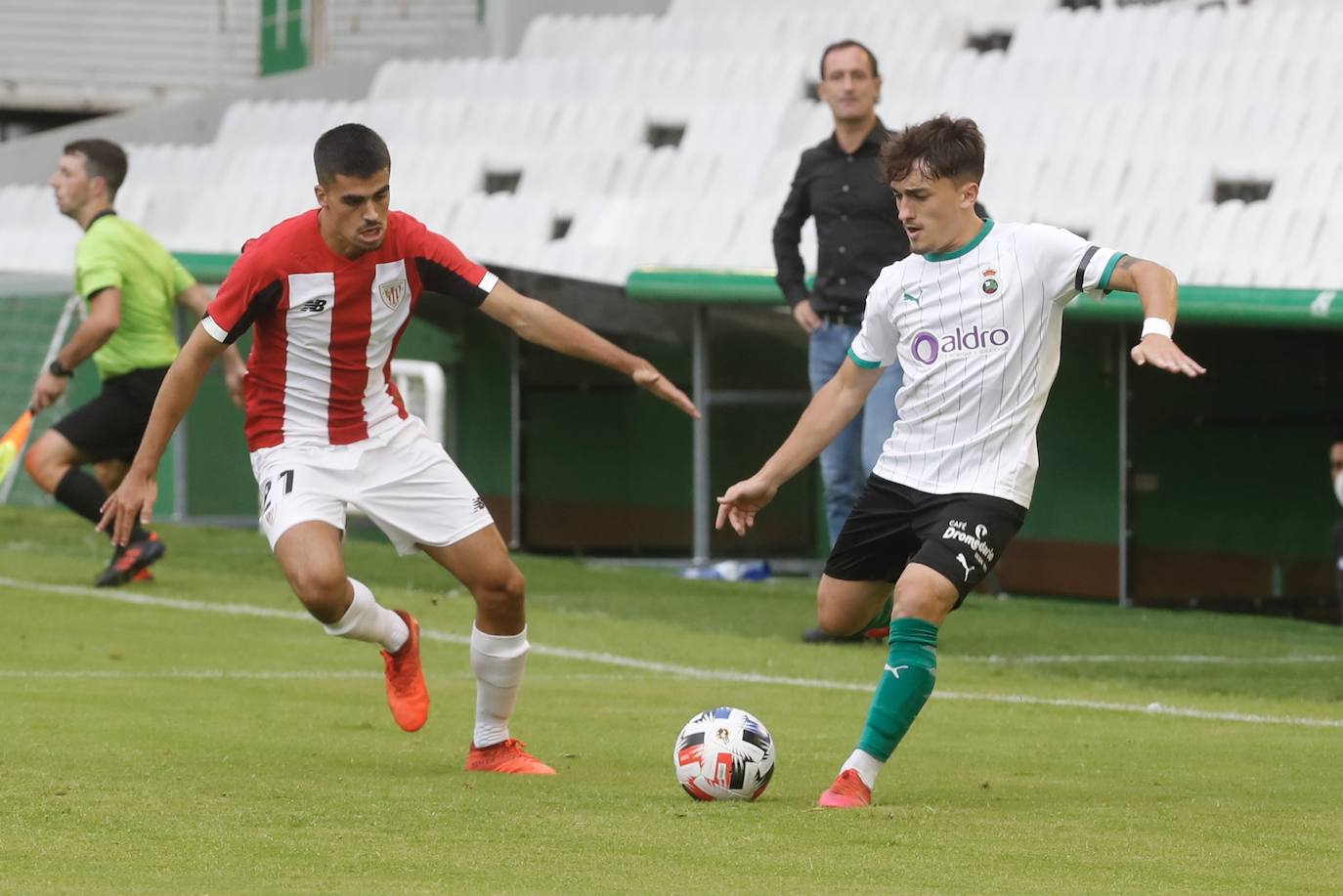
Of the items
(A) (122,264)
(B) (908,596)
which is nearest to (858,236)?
(A) (122,264)

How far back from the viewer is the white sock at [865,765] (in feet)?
18.3

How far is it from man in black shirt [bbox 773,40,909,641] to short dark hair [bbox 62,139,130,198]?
3154 mm

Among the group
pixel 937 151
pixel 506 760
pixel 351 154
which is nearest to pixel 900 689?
pixel 506 760

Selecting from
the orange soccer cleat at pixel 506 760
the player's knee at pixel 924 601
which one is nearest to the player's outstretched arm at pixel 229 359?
the orange soccer cleat at pixel 506 760

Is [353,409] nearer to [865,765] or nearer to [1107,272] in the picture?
[865,765]

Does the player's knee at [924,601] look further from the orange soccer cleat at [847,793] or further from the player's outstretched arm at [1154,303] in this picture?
the player's outstretched arm at [1154,303]

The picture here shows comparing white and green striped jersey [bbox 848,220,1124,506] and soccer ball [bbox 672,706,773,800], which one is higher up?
white and green striped jersey [bbox 848,220,1124,506]

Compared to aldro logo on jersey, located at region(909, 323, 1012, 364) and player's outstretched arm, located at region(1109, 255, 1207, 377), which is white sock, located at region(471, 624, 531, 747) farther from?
player's outstretched arm, located at region(1109, 255, 1207, 377)

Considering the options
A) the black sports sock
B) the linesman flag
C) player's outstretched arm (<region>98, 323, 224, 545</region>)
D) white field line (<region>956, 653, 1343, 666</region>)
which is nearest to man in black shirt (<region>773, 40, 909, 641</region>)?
white field line (<region>956, 653, 1343, 666</region>)

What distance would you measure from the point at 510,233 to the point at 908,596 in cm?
1154

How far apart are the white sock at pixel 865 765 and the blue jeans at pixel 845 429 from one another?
13.2 feet

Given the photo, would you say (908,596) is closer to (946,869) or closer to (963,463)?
(963,463)

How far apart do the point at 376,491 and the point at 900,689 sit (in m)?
1.67

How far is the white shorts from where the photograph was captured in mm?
6352
